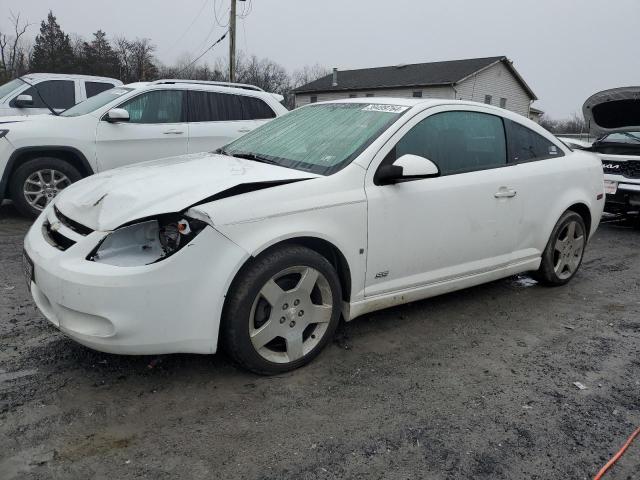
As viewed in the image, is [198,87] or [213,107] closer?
[198,87]

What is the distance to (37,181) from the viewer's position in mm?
6602

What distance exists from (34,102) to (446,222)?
320 inches

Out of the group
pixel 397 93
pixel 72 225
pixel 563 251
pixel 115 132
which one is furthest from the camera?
pixel 397 93

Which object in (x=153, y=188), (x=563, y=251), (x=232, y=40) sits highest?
(x=232, y=40)

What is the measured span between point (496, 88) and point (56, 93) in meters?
37.2

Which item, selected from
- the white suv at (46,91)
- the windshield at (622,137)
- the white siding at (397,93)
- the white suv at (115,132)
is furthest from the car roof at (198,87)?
the white siding at (397,93)

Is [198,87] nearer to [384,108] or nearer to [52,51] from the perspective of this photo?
[384,108]

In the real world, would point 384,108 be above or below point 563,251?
above

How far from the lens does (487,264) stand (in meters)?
4.11

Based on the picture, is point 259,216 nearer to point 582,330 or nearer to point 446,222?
point 446,222

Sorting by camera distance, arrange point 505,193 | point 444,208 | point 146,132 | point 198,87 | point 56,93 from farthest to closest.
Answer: point 56,93 < point 198,87 < point 146,132 < point 505,193 < point 444,208

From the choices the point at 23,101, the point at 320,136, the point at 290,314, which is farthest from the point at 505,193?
the point at 23,101

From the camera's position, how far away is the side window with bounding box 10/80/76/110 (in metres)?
9.24

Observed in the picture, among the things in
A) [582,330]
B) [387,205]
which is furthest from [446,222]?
[582,330]
